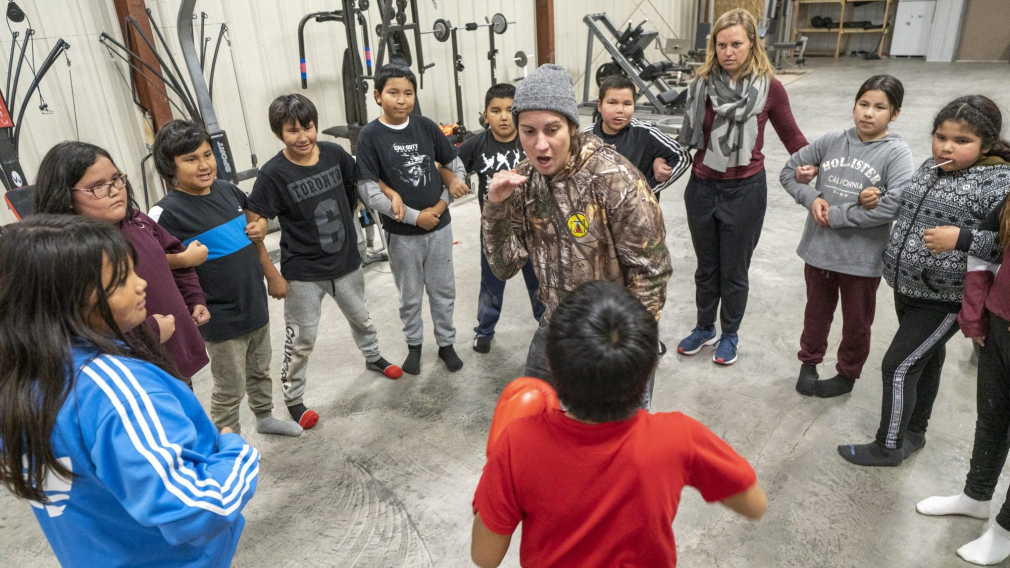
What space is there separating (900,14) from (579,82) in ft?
24.1

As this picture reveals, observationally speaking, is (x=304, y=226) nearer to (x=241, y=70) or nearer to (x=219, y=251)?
(x=219, y=251)

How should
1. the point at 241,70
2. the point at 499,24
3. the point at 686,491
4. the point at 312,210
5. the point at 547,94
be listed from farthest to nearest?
the point at 499,24, the point at 241,70, the point at 312,210, the point at 686,491, the point at 547,94

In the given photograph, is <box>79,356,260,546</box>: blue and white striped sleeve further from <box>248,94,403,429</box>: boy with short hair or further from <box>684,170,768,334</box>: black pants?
<box>684,170,768,334</box>: black pants

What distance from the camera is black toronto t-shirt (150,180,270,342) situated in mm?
2197

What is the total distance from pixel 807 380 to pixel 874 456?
1.70ft

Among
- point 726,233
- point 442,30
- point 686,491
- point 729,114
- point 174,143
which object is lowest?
point 686,491

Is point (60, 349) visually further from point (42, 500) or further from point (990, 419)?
point (990, 419)

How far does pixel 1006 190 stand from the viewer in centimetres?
190

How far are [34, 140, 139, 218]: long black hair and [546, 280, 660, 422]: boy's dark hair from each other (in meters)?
1.49

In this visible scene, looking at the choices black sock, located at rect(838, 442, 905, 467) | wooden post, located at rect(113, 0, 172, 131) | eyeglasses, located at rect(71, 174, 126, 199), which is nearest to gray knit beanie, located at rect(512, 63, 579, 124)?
eyeglasses, located at rect(71, 174, 126, 199)

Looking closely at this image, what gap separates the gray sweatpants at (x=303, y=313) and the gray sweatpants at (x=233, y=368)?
0.60ft

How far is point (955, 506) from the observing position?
2154mm

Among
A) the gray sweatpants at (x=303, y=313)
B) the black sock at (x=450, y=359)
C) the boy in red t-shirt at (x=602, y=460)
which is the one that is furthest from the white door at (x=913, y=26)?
the boy in red t-shirt at (x=602, y=460)

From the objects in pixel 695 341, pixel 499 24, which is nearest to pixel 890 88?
pixel 695 341
